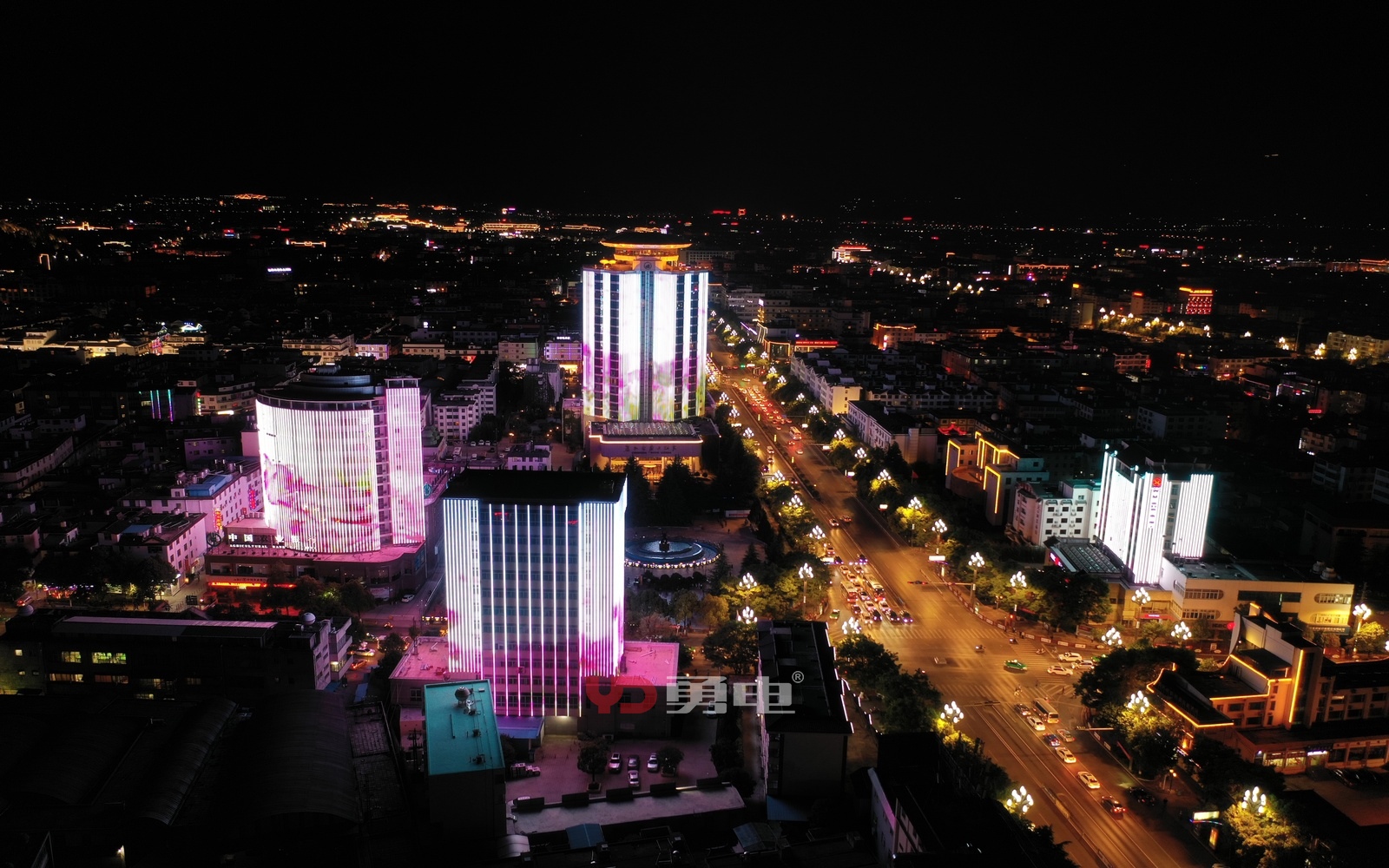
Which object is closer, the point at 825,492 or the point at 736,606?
the point at 736,606

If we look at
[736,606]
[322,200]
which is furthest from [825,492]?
[322,200]

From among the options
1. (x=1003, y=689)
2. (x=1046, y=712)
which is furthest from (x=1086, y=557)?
(x=1046, y=712)

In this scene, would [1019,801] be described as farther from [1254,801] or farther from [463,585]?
[463,585]

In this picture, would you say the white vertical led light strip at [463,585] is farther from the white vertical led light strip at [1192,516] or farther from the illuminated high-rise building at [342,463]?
the white vertical led light strip at [1192,516]

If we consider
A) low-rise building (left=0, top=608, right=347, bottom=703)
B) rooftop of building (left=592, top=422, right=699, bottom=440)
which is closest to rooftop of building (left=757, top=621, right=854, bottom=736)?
low-rise building (left=0, top=608, right=347, bottom=703)

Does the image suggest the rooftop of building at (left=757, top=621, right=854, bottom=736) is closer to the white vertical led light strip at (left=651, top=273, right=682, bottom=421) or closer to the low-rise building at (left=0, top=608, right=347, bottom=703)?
the low-rise building at (left=0, top=608, right=347, bottom=703)

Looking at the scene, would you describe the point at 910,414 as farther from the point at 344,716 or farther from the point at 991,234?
the point at 991,234
